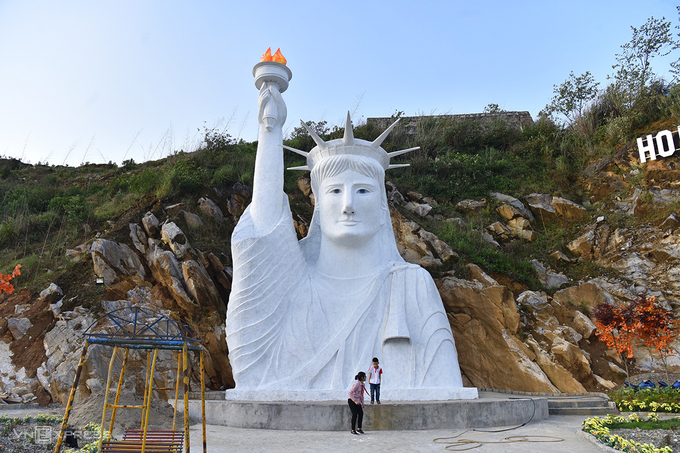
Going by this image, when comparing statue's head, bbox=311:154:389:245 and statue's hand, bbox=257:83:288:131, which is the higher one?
statue's hand, bbox=257:83:288:131

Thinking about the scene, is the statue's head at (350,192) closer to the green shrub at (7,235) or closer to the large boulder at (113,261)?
the large boulder at (113,261)

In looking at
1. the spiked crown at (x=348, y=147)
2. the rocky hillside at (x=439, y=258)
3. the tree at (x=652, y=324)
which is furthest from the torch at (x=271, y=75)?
the tree at (x=652, y=324)

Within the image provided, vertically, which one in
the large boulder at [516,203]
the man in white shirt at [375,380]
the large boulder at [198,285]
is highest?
the large boulder at [516,203]

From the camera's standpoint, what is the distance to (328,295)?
826 cm

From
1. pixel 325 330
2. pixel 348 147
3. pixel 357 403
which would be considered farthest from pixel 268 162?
pixel 357 403

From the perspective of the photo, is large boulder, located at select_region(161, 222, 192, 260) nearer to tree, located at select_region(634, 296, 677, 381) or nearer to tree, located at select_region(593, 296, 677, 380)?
tree, located at select_region(593, 296, 677, 380)

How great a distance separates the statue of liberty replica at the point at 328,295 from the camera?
7387mm

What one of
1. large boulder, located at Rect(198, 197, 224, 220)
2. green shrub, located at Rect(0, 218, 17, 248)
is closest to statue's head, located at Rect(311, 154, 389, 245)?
large boulder, located at Rect(198, 197, 224, 220)

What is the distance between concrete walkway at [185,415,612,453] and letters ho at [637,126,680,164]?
1092 cm

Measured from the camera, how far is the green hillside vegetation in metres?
13.1

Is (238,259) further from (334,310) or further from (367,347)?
(367,347)

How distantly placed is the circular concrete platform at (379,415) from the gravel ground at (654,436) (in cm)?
139

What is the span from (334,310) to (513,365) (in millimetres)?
5404

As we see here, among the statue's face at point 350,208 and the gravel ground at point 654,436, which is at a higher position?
the statue's face at point 350,208
